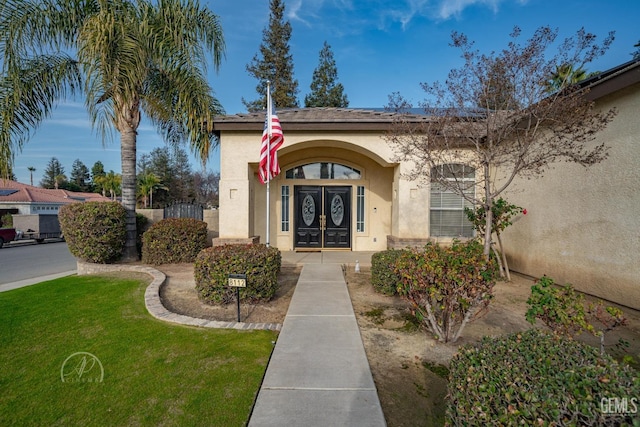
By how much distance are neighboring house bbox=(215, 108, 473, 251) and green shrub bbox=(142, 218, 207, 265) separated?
972mm

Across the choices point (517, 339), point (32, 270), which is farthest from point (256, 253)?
point (32, 270)

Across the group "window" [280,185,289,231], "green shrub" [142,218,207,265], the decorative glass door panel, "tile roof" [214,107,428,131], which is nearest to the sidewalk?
"green shrub" [142,218,207,265]

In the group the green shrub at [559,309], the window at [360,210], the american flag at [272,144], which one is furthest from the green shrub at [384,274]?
the window at [360,210]

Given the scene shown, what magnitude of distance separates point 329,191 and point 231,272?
20.4ft

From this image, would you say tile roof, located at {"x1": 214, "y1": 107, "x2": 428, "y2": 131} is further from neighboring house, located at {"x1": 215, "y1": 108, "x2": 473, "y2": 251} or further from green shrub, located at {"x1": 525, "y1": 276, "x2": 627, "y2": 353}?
green shrub, located at {"x1": 525, "y1": 276, "x2": 627, "y2": 353}

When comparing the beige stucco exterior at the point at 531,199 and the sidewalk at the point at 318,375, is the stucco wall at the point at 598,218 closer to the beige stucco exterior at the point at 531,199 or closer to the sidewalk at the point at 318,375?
the beige stucco exterior at the point at 531,199

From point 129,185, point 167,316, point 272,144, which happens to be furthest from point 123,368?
point 129,185

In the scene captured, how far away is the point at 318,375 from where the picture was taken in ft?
9.55

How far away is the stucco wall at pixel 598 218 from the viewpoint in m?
5.03

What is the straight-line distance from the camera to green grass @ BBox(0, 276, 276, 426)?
247cm

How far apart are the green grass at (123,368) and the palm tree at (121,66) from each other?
4.37m

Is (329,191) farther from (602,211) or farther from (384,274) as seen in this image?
(602,211)

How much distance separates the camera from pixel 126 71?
6957mm

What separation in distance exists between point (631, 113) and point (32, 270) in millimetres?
16114
